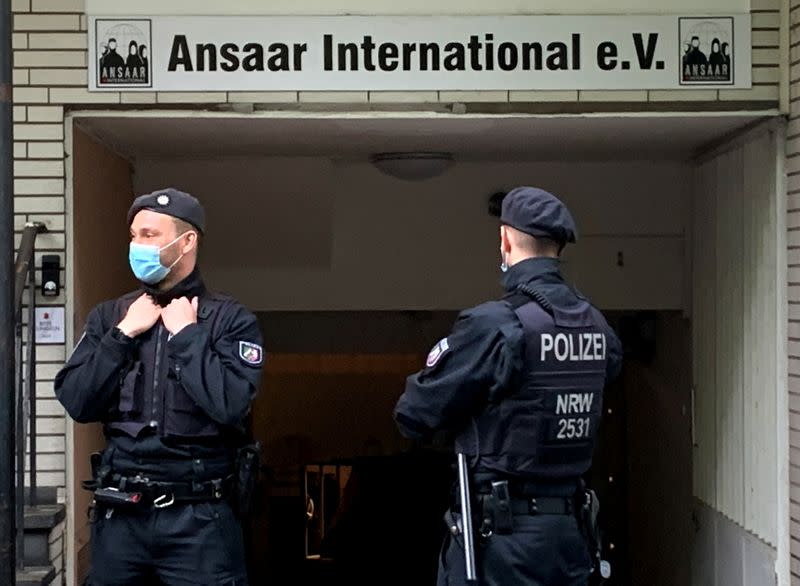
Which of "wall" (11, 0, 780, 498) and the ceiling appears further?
the ceiling

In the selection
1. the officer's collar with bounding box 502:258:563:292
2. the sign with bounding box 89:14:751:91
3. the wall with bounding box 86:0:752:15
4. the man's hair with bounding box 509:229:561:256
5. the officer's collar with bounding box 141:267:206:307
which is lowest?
the officer's collar with bounding box 141:267:206:307

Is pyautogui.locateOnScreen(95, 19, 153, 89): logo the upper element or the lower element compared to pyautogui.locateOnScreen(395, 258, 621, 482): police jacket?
upper

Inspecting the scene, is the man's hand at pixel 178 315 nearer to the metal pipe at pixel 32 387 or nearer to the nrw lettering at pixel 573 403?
the metal pipe at pixel 32 387

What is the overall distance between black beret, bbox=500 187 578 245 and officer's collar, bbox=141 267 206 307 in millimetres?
1015

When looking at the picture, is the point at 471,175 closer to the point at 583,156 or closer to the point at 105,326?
the point at 583,156

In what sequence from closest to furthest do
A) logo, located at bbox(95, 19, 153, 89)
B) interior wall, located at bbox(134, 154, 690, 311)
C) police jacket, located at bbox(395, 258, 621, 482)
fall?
police jacket, located at bbox(395, 258, 621, 482) → logo, located at bbox(95, 19, 153, 89) → interior wall, located at bbox(134, 154, 690, 311)

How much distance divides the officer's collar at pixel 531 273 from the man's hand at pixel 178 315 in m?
0.99

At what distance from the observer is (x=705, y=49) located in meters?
4.76

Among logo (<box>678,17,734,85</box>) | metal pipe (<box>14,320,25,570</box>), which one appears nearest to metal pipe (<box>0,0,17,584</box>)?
metal pipe (<box>14,320,25,570</box>)

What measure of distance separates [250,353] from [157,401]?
0.32 metres

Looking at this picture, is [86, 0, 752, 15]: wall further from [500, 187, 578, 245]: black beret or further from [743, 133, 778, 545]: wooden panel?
→ [500, 187, 578, 245]: black beret

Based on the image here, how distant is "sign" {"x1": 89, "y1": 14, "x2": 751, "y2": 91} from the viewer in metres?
4.73

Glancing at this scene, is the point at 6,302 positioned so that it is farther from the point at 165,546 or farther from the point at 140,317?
the point at 165,546

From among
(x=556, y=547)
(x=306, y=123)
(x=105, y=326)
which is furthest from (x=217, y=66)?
(x=556, y=547)
